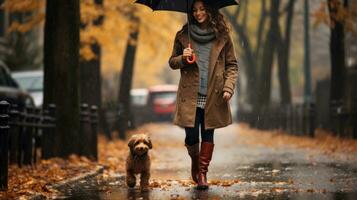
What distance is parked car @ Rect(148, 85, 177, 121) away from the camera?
153 ft

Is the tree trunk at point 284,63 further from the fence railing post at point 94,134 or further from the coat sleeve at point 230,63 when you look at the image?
the coat sleeve at point 230,63

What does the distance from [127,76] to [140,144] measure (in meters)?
20.5

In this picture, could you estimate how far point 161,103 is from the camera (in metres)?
46.6

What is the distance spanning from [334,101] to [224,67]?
44.8 feet

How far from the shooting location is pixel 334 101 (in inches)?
878

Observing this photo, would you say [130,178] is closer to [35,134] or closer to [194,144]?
[194,144]

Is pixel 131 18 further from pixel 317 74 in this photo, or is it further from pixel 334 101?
pixel 317 74

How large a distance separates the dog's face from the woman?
38cm

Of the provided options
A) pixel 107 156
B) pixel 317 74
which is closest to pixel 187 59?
pixel 107 156

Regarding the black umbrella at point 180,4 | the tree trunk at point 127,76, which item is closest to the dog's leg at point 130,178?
the black umbrella at point 180,4

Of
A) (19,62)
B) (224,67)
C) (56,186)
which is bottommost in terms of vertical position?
(56,186)

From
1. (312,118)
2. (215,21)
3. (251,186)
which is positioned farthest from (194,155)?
(312,118)

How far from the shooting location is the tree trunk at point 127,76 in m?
26.1

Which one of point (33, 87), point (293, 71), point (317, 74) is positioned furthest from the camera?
point (293, 71)
